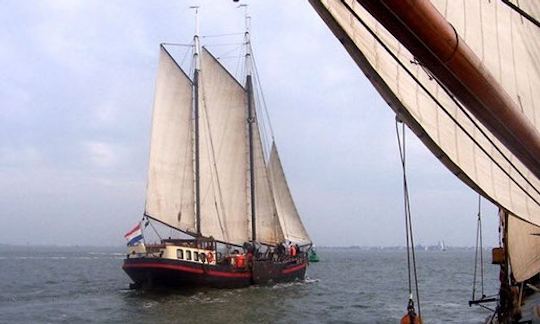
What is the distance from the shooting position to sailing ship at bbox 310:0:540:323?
337 centimetres

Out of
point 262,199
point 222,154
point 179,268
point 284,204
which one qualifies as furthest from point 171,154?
point 284,204

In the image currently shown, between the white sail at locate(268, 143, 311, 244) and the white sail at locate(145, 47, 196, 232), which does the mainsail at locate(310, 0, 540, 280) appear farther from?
the white sail at locate(268, 143, 311, 244)

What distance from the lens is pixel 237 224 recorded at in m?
48.0

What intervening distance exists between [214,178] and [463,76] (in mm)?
44132

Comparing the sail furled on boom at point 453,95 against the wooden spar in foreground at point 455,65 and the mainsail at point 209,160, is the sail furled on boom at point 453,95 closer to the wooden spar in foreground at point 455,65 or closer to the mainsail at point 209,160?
the wooden spar in foreground at point 455,65

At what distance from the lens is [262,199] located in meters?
48.9

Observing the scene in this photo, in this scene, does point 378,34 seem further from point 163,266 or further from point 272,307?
point 163,266

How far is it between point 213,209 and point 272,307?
14.6 m

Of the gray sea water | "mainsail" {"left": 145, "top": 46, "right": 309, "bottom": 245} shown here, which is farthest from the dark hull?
"mainsail" {"left": 145, "top": 46, "right": 309, "bottom": 245}

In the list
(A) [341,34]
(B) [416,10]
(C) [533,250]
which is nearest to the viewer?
(B) [416,10]

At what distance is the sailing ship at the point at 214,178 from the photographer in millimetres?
44406

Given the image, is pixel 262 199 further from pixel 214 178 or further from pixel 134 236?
pixel 134 236

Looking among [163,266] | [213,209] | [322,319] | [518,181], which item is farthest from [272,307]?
[518,181]

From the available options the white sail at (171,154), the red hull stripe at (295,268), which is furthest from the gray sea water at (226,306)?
the white sail at (171,154)
